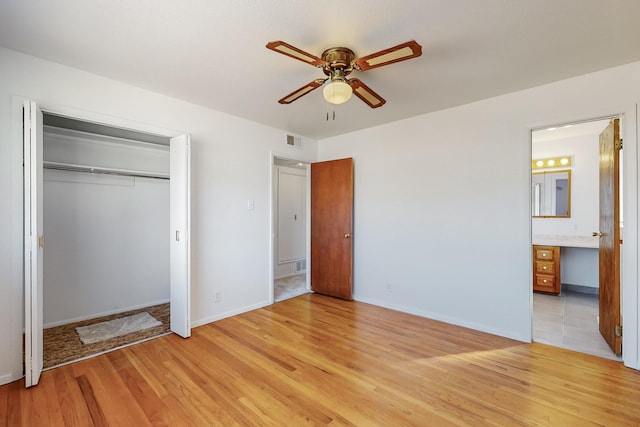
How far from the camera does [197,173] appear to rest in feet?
10.6

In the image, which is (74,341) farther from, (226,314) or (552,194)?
(552,194)

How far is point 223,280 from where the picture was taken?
3.47m

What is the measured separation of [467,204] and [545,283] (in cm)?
241

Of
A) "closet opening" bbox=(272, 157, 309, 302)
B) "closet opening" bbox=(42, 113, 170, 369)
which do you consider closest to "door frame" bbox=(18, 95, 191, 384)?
"closet opening" bbox=(42, 113, 170, 369)

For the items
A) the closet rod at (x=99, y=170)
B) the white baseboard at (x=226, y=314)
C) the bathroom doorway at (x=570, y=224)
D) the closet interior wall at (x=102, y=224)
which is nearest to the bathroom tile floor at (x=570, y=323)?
the bathroom doorway at (x=570, y=224)

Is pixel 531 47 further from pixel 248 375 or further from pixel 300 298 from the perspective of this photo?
pixel 300 298

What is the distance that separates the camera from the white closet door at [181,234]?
2.92 metres

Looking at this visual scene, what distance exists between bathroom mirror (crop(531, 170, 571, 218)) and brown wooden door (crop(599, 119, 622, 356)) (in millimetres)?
1832

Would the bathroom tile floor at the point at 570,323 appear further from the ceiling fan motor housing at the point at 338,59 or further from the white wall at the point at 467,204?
the ceiling fan motor housing at the point at 338,59

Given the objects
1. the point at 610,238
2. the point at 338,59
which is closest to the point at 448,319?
the point at 610,238

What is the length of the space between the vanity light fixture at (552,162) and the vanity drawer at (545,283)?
178cm

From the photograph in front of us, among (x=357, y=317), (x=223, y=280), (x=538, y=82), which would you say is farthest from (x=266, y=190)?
(x=538, y=82)

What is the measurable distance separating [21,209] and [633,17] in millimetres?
4352

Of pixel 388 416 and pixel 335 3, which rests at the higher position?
pixel 335 3
